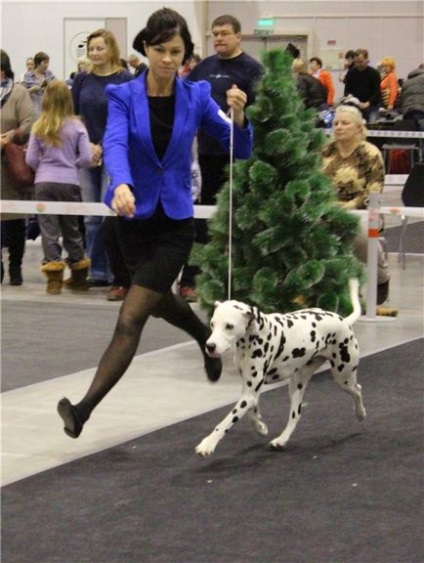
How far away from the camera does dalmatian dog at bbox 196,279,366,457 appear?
5.05 metres

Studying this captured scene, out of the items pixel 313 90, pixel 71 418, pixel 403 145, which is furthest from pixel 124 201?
pixel 313 90

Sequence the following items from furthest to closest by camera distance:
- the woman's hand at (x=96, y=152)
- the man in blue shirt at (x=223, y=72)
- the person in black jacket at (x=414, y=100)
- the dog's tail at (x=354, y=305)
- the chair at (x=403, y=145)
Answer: the person in black jacket at (x=414, y=100)
the chair at (x=403, y=145)
the woman's hand at (x=96, y=152)
the man in blue shirt at (x=223, y=72)
the dog's tail at (x=354, y=305)

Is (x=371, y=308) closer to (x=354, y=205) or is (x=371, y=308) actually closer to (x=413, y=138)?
(x=354, y=205)

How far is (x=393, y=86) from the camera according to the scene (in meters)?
22.0

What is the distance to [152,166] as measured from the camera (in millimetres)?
5266

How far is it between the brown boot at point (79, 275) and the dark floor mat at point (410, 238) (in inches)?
159

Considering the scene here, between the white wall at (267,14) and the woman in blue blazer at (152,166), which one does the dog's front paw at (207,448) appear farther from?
the white wall at (267,14)

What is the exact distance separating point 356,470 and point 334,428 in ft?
2.16

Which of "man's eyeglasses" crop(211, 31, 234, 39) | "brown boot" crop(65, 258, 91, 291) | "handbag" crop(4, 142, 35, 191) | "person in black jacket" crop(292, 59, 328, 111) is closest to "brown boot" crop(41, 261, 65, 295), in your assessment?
"brown boot" crop(65, 258, 91, 291)

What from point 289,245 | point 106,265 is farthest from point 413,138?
point 289,245

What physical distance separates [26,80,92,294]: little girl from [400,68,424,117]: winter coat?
939 centimetres

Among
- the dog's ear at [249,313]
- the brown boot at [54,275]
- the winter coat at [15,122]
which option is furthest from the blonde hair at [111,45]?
the dog's ear at [249,313]

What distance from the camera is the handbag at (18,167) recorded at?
34.6 ft

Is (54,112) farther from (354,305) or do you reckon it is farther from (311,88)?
(311,88)
